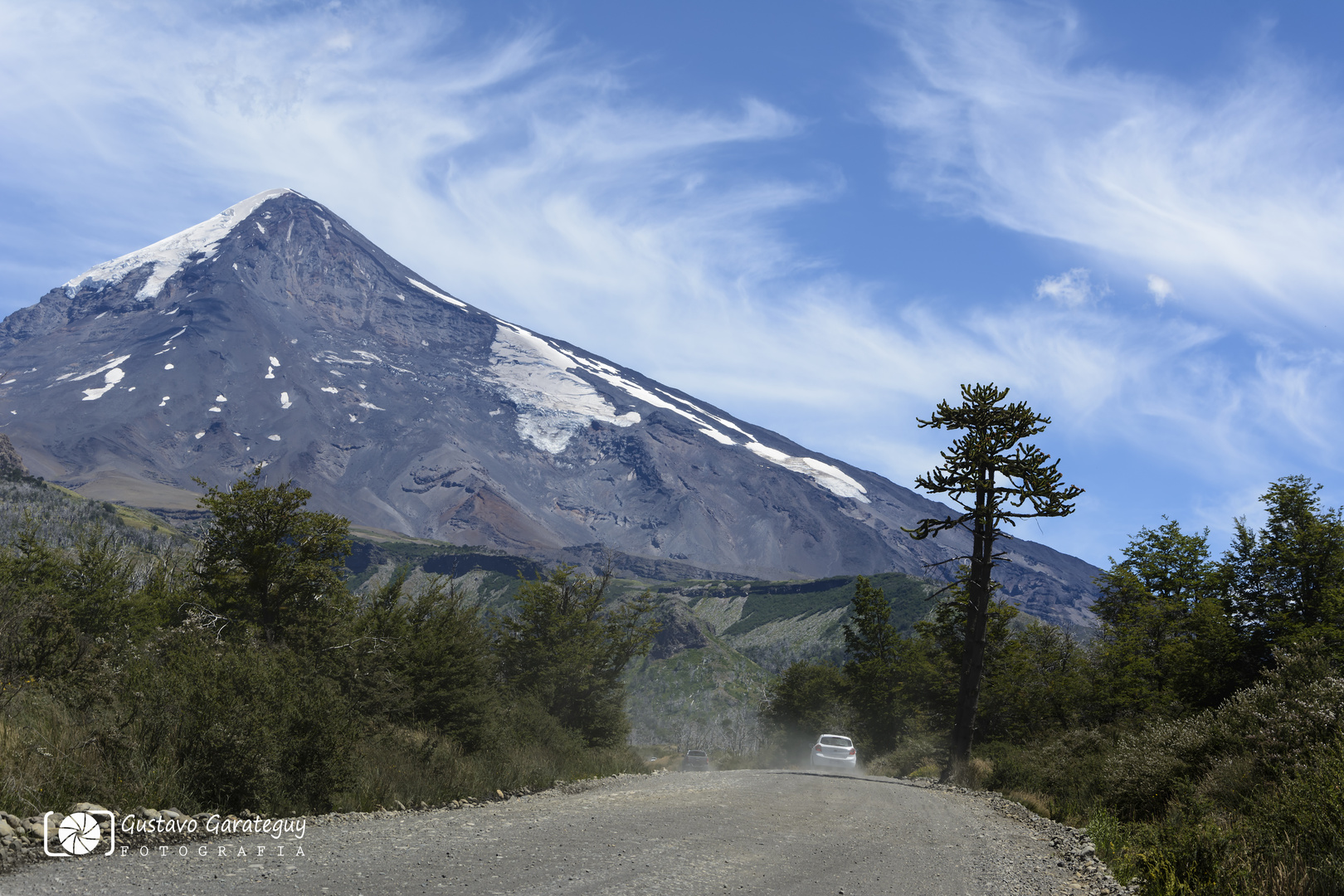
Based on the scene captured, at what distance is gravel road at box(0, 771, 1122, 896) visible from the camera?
7168 millimetres

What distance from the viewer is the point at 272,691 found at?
11.1 m

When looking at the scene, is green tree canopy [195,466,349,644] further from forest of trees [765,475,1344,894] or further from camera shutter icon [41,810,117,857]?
forest of trees [765,475,1344,894]

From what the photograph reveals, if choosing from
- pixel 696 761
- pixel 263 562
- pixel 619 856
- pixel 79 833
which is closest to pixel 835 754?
pixel 263 562

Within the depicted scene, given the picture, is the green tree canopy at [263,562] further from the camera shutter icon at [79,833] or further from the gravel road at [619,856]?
the camera shutter icon at [79,833]

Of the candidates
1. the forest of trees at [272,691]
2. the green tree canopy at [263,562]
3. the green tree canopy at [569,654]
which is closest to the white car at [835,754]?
the forest of trees at [272,691]

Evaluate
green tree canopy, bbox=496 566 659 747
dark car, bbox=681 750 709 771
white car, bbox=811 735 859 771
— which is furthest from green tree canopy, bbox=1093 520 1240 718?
dark car, bbox=681 750 709 771

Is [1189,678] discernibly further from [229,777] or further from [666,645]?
[666,645]

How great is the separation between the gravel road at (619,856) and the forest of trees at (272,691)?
1.03 meters

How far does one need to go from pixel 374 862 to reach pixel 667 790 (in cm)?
854

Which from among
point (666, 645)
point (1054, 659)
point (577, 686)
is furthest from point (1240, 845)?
point (666, 645)

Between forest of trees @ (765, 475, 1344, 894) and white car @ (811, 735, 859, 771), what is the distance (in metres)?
2.64

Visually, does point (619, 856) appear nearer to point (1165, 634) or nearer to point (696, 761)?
point (1165, 634)

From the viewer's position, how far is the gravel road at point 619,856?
23.5 ft

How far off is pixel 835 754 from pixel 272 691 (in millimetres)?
23873
